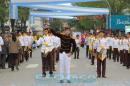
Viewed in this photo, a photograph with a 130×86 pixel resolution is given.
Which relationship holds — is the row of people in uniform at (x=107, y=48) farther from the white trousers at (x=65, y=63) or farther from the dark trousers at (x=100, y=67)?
the white trousers at (x=65, y=63)

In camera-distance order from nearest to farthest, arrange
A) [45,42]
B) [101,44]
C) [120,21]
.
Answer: [45,42], [101,44], [120,21]

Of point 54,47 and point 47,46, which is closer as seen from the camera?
point 47,46

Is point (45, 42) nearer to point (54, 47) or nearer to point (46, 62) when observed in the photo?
point (54, 47)

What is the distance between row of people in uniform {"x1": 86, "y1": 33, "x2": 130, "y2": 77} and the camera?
18564 millimetres

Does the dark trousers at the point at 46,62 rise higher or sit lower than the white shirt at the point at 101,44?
lower

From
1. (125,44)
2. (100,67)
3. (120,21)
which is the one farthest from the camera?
(120,21)

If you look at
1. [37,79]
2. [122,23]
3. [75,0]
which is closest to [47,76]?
[37,79]

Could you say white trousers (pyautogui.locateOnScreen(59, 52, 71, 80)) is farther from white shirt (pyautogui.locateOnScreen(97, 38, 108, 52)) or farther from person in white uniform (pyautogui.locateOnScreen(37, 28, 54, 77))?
white shirt (pyautogui.locateOnScreen(97, 38, 108, 52))

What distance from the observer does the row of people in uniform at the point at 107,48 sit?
18.6m

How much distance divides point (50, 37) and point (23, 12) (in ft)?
164

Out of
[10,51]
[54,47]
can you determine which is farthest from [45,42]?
[10,51]

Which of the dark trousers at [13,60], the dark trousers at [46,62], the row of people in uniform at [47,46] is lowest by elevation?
the dark trousers at [13,60]

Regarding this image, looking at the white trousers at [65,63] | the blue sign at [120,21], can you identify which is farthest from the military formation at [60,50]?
the blue sign at [120,21]

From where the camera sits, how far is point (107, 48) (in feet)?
66.9
